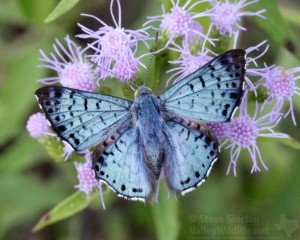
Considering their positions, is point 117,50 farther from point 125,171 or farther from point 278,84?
point 278,84

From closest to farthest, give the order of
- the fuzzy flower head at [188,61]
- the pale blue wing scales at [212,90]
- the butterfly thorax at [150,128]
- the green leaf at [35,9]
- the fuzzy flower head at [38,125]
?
1. the pale blue wing scales at [212,90]
2. the butterfly thorax at [150,128]
3. the fuzzy flower head at [188,61]
4. the fuzzy flower head at [38,125]
5. the green leaf at [35,9]

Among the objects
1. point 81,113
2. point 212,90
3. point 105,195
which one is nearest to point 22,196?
point 105,195

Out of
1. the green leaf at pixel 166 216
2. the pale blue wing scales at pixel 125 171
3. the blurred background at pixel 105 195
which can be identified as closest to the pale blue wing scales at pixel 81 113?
the pale blue wing scales at pixel 125 171

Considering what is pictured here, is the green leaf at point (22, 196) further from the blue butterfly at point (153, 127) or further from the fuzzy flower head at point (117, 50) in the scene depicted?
the blue butterfly at point (153, 127)

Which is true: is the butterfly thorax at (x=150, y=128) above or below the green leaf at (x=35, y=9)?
below

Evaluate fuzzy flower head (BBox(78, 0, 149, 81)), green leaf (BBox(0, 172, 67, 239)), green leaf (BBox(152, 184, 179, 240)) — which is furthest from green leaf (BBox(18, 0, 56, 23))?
green leaf (BBox(152, 184, 179, 240))

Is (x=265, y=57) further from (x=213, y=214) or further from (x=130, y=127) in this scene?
(x=130, y=127)
